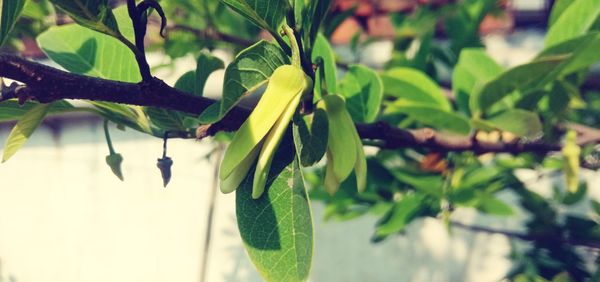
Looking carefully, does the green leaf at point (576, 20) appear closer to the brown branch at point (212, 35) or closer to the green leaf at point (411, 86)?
the green leaf at point (411, 86)

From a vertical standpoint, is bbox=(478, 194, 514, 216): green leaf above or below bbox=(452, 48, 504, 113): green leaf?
below

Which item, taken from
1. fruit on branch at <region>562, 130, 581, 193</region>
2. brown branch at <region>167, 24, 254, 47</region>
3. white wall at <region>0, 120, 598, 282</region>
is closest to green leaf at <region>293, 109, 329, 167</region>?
fruit on branch at <region>562, 130, 581, 193</region>

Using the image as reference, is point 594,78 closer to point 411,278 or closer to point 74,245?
point 411,278

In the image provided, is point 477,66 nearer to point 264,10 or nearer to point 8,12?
point 264,10

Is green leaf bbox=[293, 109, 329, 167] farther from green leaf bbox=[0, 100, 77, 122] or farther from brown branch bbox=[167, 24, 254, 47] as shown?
brown branch bbox=[167, 24, 254, 47]

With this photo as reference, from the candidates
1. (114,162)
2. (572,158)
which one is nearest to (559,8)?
(572,158)

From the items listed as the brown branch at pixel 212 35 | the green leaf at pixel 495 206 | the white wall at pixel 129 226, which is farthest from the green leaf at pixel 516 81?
the white wall at pixel 129 226

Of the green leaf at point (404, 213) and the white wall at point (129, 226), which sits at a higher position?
the green leaf at point (404, 213)
